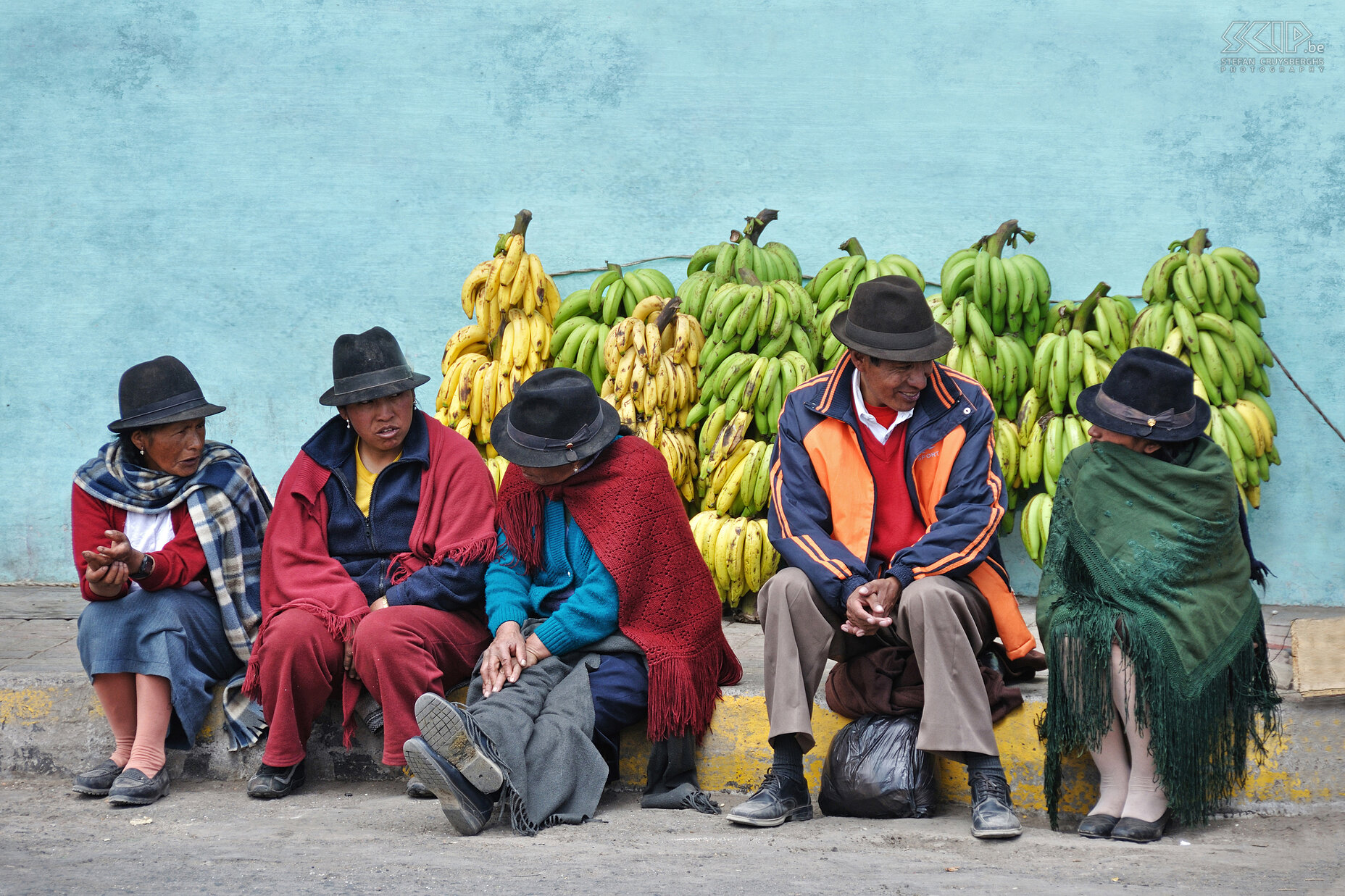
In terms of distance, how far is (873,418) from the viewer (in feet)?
12.2

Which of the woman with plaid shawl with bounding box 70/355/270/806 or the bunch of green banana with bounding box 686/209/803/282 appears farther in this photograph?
the bunch of green banana with bounding box 686/209/803/282

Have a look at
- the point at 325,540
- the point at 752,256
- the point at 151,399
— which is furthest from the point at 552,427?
the point at 752,256

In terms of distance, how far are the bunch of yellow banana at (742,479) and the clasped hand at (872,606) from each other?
1669 millimetres

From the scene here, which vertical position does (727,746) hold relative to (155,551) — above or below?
below

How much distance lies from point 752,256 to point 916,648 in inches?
102

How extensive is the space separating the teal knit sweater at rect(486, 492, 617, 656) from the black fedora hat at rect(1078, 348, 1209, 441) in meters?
1.54

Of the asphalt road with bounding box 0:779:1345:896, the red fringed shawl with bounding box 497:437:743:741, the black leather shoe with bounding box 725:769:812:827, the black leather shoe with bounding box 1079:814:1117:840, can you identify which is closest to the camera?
the asphalt road with bounding box 0:779:1345:896

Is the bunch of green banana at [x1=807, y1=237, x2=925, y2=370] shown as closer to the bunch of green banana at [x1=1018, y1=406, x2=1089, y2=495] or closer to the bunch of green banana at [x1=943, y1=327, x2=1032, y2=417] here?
the bunch of green banana at [x1=943, y1=327, x2=1032, y2=417]

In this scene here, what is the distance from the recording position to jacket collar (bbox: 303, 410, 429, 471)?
4016mm

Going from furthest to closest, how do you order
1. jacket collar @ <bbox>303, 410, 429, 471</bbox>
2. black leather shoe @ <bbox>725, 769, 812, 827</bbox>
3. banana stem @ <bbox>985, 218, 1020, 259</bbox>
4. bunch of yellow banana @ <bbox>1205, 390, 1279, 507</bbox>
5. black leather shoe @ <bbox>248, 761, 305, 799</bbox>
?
banana stem @ <bbox>985, 218, 1020, 259</bbox>, bunch of yellow banana @ <bbox>1205, 390, 1279, 507</bbox>, jacket collar @ <bbox>303, 410, 429, 471</bbox>, black leather shoe @ <bbox>248, 761, 305, 799</bbox>, black leather shoe @ <bbox>725, 769, 812, 827</bbox>

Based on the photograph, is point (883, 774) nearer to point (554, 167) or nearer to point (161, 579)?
point (161, 579)

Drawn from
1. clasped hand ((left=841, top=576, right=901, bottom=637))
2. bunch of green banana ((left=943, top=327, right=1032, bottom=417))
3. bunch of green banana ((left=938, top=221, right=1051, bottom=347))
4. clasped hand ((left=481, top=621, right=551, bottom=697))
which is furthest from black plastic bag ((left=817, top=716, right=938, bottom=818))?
bunch of green banana ((left=938, top=221, right=1051, bottom=347))

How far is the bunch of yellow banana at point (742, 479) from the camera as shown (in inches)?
202

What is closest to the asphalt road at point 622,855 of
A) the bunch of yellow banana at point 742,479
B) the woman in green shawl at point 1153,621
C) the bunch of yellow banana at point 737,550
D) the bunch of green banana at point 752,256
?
the woman in green shawl at point 1153,621
